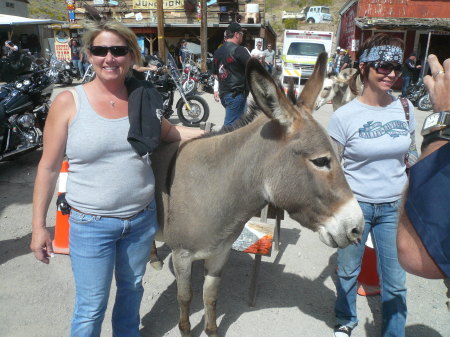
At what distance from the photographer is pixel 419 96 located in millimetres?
13719

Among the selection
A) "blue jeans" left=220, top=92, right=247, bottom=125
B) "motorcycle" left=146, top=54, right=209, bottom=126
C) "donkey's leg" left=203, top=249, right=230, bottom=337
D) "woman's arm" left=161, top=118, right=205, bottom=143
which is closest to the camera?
A: "woman's arm" left=161, top=118, right=205, bottom=143

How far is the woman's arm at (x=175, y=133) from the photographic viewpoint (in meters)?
2.35

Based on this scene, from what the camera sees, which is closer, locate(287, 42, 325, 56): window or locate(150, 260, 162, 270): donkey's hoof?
locate(150, 260, 162, 270): donkey's hoof

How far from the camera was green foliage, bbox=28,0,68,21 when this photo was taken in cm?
3491

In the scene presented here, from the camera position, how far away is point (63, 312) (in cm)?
303

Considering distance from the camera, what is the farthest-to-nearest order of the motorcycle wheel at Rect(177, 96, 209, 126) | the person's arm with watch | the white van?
the white van, the motorcycle wheel at Rect(177, 96, 209, 126), the person's arm with watch

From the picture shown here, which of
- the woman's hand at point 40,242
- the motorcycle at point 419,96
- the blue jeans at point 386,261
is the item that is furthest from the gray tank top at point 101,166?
the motorcycle at point 419,96

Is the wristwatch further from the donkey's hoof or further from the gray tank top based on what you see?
the donkey's hoof

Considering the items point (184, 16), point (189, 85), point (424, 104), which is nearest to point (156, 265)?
point (189, 85)

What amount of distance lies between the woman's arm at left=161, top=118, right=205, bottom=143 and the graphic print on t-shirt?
3.81ft

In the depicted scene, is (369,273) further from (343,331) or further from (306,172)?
(306,172)

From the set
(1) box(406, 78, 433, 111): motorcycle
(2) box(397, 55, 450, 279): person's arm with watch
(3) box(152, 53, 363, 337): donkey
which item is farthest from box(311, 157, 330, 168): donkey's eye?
(1) box(406, 78, 433, 111): motorcycle

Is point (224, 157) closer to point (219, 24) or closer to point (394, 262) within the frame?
point (394, 262)

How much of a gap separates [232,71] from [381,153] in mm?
4369
